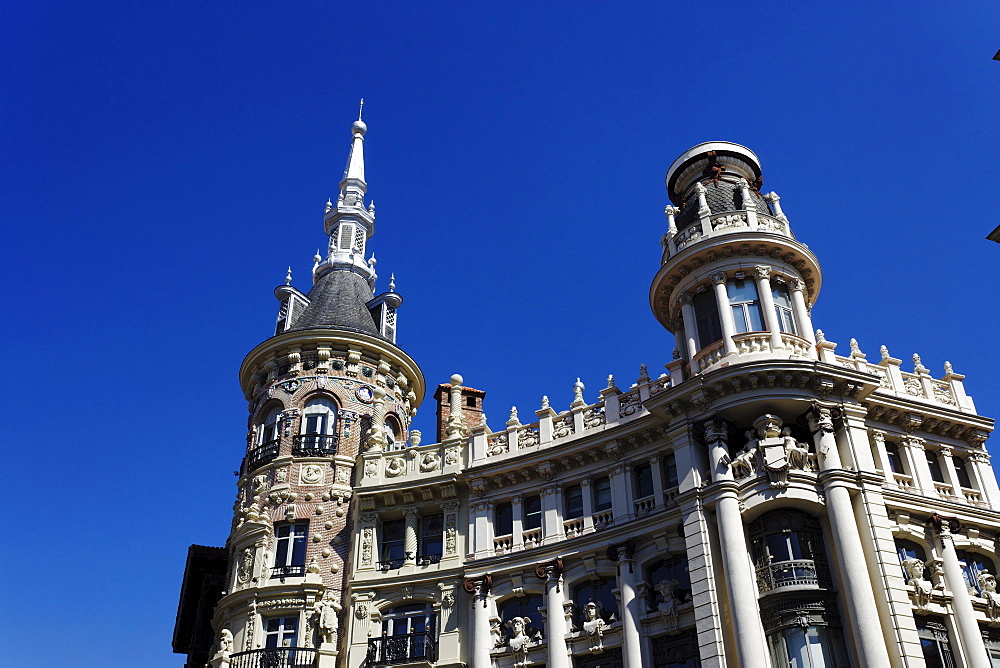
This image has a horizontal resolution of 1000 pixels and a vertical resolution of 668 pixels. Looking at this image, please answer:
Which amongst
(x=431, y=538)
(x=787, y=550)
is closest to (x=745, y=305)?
(x=787, y=550)

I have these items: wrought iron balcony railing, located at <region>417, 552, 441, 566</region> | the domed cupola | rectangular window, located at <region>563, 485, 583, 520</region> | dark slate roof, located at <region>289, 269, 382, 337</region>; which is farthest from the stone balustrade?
dark slate roof, located at <region>289, 269, 382, 337</region>

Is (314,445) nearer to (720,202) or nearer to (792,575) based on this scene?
(720,202)

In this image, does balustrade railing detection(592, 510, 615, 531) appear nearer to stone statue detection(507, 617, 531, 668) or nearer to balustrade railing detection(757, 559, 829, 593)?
stone statue detection(507, 617, 531, 668)

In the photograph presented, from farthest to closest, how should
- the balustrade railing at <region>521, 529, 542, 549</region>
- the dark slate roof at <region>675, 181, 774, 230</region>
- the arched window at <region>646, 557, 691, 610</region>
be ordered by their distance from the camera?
the dark slate roof at <region>675, 181, 774, 230</region> → the balustrade railing at <region>521, 529, 542, 549</region> → the arched window at <region>646, 557, 691, 610</region>

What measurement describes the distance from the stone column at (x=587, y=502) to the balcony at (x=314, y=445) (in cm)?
1098

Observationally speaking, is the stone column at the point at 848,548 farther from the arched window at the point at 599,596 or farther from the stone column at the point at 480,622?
the stone column at the point at 480,622

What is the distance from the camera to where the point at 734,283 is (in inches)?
1312

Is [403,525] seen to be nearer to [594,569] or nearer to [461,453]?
[461,453]

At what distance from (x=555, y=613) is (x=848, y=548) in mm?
9601

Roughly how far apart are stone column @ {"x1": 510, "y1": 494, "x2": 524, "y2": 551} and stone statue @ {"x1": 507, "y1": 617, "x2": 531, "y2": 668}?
2559mm

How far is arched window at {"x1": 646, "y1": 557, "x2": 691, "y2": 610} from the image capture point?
96.8 ft

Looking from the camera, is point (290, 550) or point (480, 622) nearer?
point (480, 622)

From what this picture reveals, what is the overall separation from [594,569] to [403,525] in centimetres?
856

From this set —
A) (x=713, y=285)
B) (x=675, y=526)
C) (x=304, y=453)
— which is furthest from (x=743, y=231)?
(x=304, y=453)
